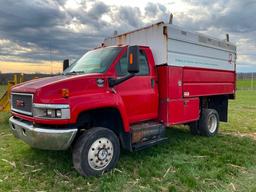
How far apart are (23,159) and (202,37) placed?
201 inches

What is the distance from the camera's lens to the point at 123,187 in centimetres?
458

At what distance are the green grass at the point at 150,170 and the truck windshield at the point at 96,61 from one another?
1757mm

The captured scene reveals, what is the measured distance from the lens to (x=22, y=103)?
510 cm

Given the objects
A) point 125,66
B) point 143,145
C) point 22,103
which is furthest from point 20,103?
point 143,145

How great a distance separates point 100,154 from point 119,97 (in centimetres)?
105

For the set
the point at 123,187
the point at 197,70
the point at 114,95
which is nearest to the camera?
the point at 123,187

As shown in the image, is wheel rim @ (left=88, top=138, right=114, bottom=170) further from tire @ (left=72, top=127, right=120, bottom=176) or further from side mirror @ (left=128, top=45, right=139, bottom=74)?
side mirror @ (left=128, top=45, right=139, bottom=74)

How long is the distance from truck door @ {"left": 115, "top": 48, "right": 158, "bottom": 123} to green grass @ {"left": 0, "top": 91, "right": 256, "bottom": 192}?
2.97 feet

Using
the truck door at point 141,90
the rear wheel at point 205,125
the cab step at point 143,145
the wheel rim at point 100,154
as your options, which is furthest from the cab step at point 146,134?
the rear wheel at point 205,125

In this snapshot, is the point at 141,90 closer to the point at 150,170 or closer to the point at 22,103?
the point at 150,170

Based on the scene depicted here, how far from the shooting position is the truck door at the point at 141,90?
5574mm

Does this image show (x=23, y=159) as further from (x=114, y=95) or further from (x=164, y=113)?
(x=164, y=113)

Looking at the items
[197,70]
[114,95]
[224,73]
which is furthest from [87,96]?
[224,73]

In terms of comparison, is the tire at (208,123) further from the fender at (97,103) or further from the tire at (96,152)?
the tire at (96,152)
